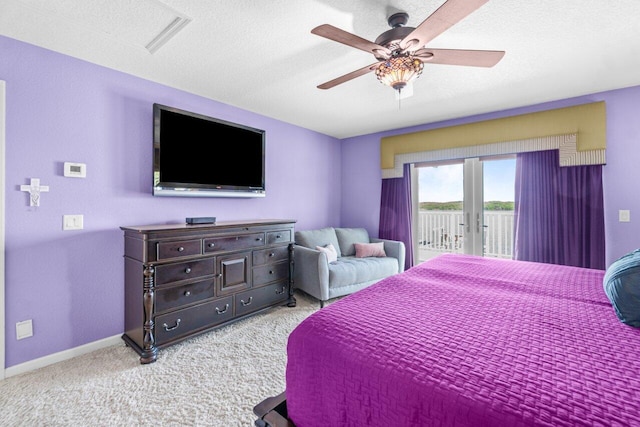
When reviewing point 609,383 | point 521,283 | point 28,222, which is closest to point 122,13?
point 28,222

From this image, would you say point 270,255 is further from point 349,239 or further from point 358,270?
point 349,239

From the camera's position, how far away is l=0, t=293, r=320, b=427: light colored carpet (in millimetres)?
1630

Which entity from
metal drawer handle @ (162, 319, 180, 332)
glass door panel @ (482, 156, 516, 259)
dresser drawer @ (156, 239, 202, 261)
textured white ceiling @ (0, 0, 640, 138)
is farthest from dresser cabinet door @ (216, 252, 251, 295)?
glass door panel @ (482, 156, 516, 259)

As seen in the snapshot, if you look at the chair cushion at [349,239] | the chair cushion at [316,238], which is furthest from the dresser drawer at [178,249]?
the chair cushion at [349,239]

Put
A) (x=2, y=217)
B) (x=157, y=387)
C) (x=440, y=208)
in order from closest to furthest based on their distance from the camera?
1. (x=157, y=387)
2. (x=2, y=217)
3. (x=440, y=208)

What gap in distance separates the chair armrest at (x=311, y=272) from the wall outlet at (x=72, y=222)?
84.3 inches

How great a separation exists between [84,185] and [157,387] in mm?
1749

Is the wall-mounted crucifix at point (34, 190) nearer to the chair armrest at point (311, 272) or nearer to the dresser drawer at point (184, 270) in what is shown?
the dresser drawer at point (184, 270)

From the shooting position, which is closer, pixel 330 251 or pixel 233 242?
pixel 233 242

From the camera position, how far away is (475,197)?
3.75 m

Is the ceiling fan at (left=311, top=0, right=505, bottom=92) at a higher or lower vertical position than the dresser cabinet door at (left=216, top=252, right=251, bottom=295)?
higher

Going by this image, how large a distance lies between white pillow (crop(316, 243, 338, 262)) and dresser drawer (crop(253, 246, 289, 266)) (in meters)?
0.55

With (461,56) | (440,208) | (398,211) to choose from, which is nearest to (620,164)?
(440,208)

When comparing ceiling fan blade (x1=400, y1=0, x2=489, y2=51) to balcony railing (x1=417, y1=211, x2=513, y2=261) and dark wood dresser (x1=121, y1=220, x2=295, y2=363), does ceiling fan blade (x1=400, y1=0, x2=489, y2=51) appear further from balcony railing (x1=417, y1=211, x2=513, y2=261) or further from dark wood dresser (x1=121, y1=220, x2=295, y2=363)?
balcony railing (x1=417, y1=211, x2=513, y2=261)
